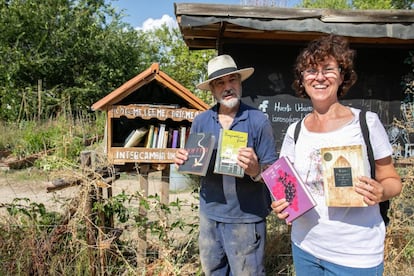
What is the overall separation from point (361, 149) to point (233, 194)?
0.97 metres

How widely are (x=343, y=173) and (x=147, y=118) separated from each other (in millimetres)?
1985

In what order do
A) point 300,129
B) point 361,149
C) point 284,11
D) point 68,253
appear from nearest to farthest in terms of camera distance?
point 361,149 → point 300,129 → point 68,253 → point 284,11

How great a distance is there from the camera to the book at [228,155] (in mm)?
2170

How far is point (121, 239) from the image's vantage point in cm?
355

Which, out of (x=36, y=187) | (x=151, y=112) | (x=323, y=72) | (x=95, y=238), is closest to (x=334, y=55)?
(x=323, y=72)

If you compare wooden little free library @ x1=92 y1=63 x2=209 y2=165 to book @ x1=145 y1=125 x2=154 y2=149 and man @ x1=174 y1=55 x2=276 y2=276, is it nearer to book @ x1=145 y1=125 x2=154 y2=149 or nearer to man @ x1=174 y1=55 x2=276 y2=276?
book @ x1=145 y1=125 x2=154 y2=149

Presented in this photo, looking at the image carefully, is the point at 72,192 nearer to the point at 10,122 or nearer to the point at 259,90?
the point at 259,90

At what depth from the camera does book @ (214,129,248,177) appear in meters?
2.17

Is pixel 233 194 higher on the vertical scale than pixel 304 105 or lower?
lower

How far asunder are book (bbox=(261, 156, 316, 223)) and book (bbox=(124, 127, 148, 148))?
1671 millimetres

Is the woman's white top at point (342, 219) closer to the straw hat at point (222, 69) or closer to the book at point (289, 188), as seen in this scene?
the book at point (289, 188)

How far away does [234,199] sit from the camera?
2.37 metres

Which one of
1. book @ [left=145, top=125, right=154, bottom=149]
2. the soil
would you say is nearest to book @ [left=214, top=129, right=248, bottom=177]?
book @ [left=145, top=125, right=154, bottom=149]

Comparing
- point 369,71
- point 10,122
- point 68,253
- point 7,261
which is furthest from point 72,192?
point 10,122
